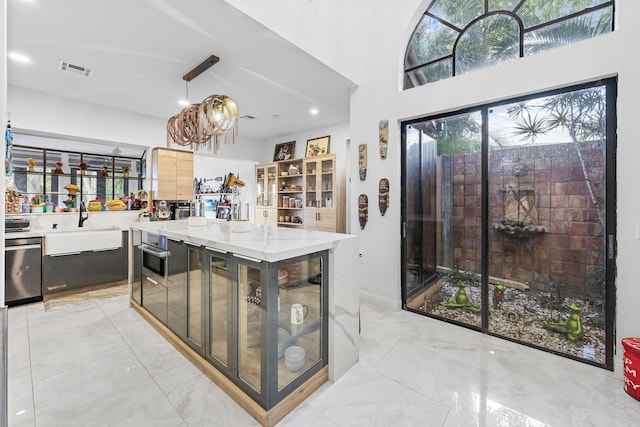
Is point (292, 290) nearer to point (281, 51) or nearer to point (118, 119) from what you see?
point (281, 51)

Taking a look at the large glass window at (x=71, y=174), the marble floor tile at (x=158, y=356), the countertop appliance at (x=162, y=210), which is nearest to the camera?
the marble floor tile at (x=158, y=356)

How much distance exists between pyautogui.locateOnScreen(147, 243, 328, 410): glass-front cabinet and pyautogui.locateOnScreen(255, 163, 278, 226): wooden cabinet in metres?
4.07

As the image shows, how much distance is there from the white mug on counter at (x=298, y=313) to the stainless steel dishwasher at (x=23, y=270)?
3844 mm

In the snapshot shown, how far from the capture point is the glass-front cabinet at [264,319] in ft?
5.33

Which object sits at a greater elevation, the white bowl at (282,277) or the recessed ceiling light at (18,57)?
the recessed ceiling light at (18,57)

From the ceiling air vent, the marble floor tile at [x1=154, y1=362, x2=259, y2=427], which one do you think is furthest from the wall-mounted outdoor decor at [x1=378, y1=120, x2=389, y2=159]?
the ceiling air vent

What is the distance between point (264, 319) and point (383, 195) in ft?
7.30

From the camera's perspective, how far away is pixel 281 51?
282 cm

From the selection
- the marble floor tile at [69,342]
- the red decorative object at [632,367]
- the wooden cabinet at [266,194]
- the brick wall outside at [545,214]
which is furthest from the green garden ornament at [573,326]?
the wooden cabinet at [266,194]

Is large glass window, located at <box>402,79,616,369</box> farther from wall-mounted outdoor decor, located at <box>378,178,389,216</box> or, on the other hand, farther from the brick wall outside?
wall-mounted outdoor decor, located at <box>378,178,389,216</box>

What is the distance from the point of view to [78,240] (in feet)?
12.6

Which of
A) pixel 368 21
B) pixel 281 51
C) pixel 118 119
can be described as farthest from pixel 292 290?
pixel 118 119

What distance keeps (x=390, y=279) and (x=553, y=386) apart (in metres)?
1.67

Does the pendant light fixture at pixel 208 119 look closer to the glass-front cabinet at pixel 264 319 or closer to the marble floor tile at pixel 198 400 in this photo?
the glass-front cabinet at pixel 264 319
